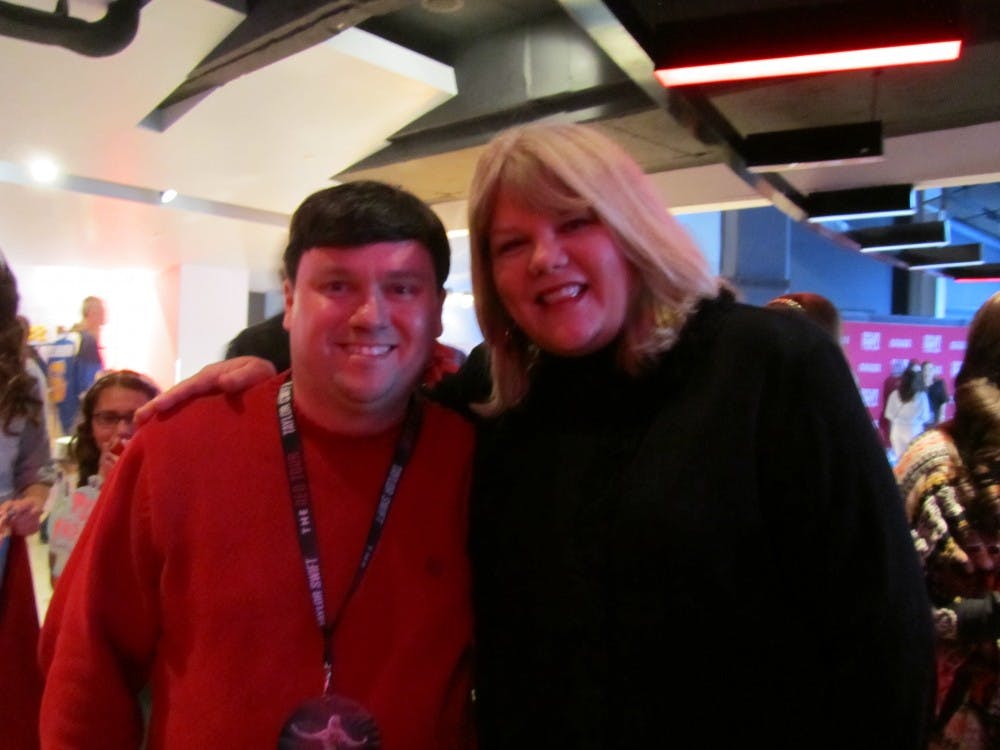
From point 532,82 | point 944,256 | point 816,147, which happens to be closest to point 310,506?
point 532,82

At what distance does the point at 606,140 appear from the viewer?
4.15 ft

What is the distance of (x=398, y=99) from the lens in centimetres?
504

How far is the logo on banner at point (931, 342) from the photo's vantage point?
782cm

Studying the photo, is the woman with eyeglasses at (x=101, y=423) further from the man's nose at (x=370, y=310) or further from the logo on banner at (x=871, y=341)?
the logo on banner at (x=871, y=341)

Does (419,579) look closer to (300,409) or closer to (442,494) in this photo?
(442,494)

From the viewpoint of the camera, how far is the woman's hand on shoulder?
1.33 metres

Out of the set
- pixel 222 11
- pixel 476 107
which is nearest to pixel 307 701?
pixel 222 11

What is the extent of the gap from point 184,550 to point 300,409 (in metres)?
0.28

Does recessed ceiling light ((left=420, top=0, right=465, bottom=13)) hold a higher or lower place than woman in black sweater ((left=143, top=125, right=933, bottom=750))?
higher

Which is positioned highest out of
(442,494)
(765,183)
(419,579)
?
(765,183)

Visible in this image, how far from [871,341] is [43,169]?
279 inches

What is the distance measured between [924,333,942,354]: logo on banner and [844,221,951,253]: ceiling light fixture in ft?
3.11

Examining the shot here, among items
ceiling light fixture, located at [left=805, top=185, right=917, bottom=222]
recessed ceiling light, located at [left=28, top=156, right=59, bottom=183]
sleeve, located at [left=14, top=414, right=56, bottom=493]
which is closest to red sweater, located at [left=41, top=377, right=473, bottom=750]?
sleeve, located at [left=14, top=414, right=56, bottom=493]

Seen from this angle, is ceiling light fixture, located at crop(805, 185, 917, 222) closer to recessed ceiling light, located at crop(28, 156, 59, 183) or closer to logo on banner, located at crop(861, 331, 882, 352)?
logo on banner, located at crop(861, 331, 882, 352)
